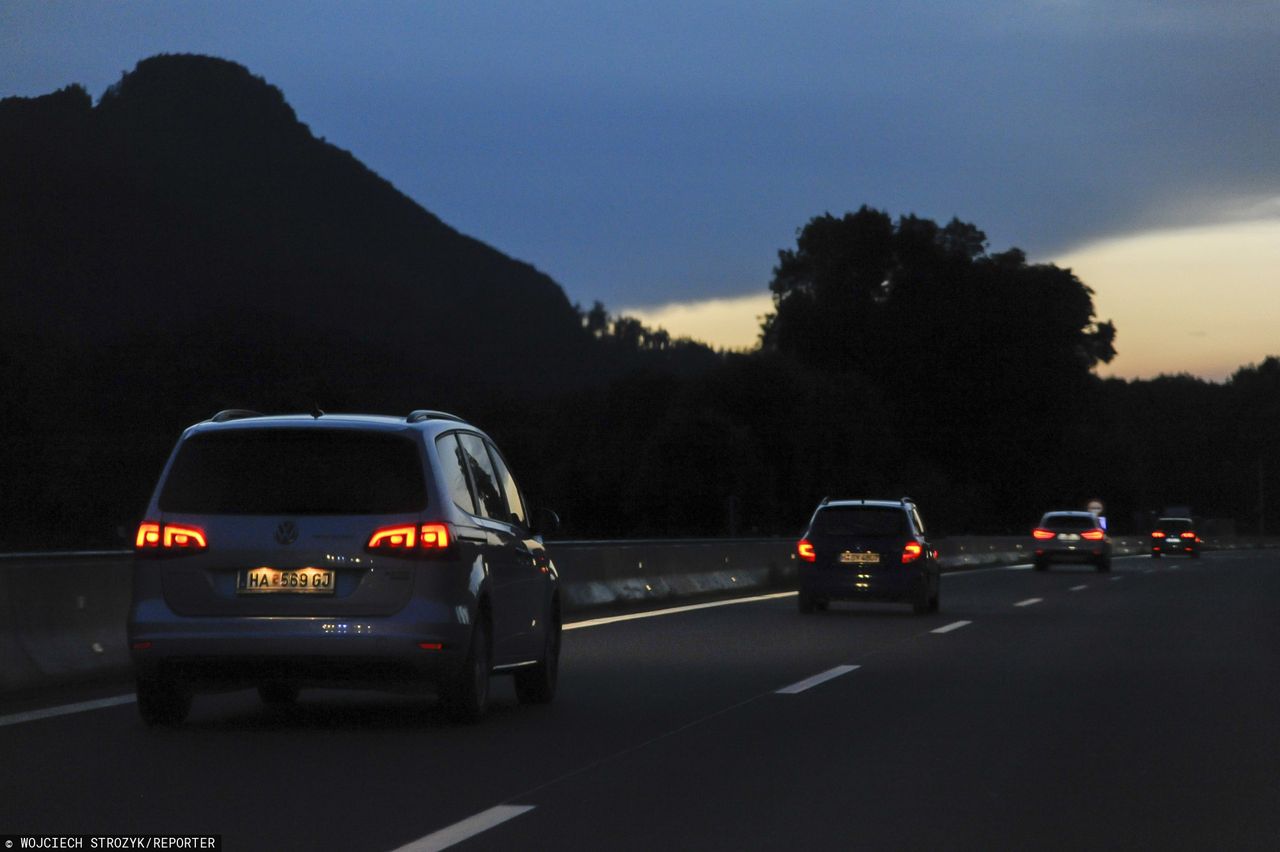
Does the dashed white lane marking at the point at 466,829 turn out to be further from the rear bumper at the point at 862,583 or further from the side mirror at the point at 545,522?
the rear bumper at the point at 862,583

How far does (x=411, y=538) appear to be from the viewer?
429 inches

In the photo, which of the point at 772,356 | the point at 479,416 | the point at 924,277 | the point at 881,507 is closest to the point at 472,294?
the point at 479,416

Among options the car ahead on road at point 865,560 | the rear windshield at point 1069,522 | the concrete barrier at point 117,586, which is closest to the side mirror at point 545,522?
the concrete barrier at point 117,586

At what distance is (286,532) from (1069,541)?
4048cm

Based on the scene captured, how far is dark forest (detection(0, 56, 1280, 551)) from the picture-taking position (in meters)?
90.0

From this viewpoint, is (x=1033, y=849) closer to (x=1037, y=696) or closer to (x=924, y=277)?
(x=1037, y=696)

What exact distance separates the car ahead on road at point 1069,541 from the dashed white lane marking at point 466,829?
42.1 meters

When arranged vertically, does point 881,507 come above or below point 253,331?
below

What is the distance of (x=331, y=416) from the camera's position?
1134 cm

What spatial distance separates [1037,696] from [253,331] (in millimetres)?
103762

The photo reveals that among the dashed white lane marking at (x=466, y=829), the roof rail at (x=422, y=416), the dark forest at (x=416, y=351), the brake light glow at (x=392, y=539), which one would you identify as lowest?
the dashed white lane marking at (x=466, y=829)

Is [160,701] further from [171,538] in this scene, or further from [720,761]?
[720,761]

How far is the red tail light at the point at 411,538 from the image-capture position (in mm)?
10852

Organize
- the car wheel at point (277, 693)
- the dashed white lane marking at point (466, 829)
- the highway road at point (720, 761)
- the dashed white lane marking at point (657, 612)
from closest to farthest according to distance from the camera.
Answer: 1. the dashed white lane marking at point (466, 829)
2. the highway road at point (720, 761)
3. the car wheel at point (277, 693)
4. the dashed white lane marking at point (657, 612)
